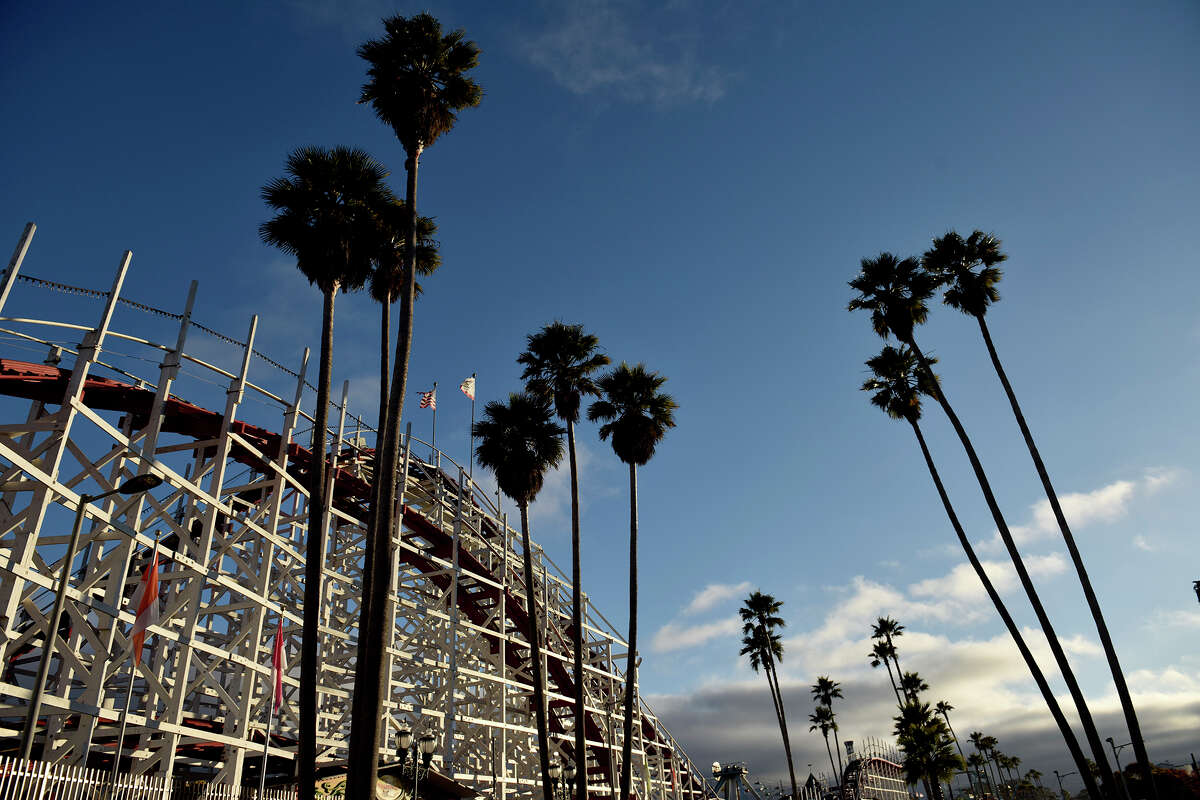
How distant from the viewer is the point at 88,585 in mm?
14273

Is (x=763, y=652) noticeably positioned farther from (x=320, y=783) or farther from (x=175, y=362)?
(x=175, y=362)

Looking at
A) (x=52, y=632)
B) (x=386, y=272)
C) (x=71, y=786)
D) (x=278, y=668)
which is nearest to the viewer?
(x=52, y=632)

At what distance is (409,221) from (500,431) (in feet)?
34.3

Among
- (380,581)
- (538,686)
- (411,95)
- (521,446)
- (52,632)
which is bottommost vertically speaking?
(52,632)

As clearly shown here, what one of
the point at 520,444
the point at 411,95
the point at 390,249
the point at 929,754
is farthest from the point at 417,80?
the point at 929,754

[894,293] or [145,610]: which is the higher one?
[894,293]

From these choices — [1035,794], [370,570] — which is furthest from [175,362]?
[1035,794]

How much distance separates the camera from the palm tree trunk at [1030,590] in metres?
21.6

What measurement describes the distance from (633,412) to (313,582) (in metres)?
16.1

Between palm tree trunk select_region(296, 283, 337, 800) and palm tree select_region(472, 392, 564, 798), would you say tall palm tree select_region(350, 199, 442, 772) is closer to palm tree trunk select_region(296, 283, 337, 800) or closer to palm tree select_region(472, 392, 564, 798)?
palm tree trunk select_region(296, 283, 337, 800)

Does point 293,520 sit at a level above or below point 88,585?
above

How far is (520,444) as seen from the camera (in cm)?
2620

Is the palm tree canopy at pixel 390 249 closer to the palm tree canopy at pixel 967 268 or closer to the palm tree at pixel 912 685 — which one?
the palm tree canopy at pixel 967 268

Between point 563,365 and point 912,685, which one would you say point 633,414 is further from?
point 912,685
